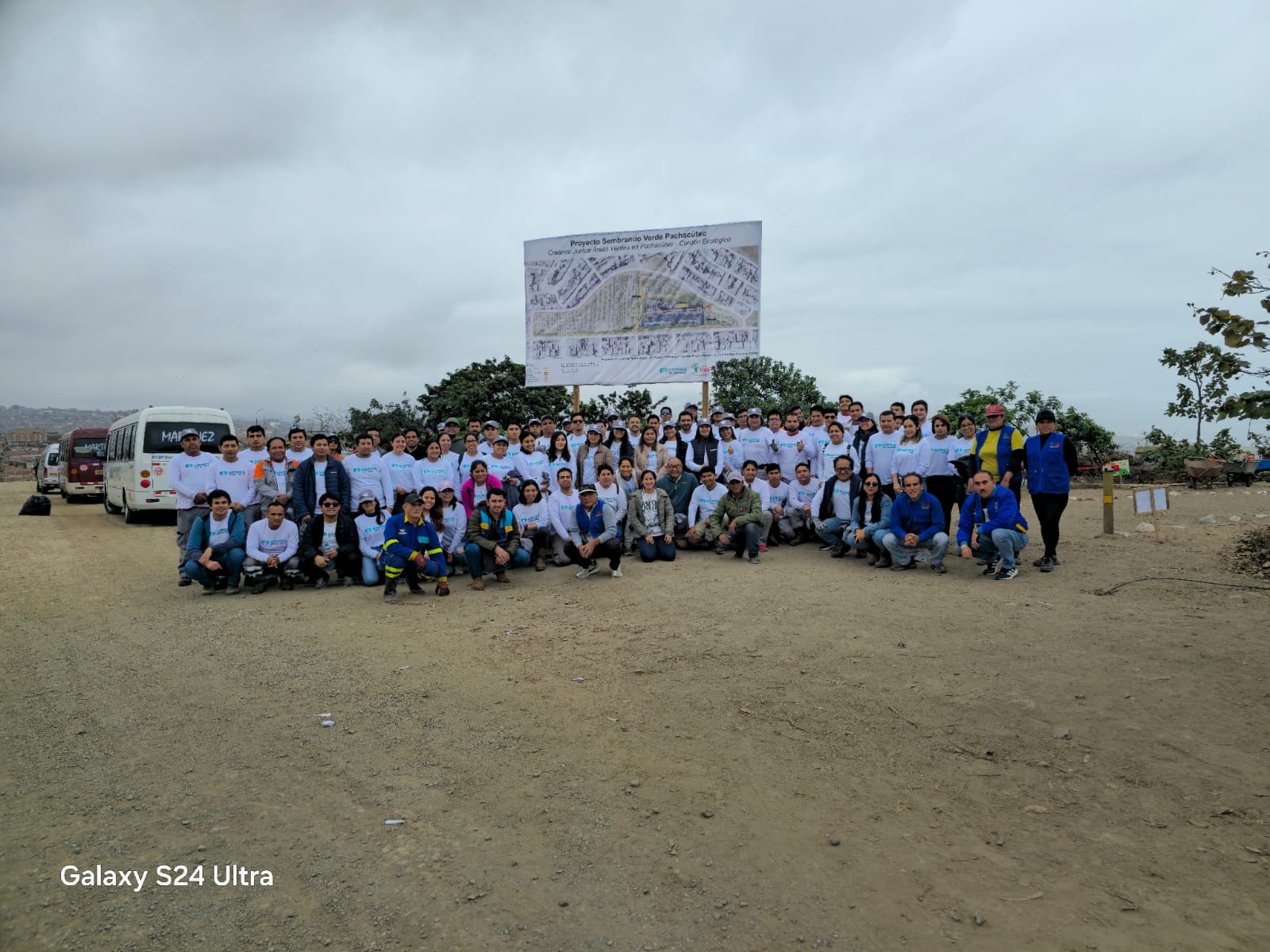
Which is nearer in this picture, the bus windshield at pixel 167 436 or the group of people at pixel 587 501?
the group of people at pixel 587 501

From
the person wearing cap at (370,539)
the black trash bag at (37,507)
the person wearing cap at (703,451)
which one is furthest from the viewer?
the black trash bag at (37,507)

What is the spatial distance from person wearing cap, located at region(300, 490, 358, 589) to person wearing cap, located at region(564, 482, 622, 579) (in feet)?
7.45

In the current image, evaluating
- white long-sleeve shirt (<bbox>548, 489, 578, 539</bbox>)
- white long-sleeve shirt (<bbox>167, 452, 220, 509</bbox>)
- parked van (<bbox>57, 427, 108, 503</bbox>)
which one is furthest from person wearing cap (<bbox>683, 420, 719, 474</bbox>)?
parked van (<bbox>57, 427, 108, 503</bbox>)

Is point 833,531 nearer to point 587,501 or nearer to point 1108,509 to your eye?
point 587,501

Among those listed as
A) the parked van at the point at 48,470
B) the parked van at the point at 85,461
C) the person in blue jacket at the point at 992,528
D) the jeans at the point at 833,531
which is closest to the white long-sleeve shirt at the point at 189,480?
the jeans at the point at 833,531

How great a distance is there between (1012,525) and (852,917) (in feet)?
18.7

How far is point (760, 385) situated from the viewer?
61.1 ft

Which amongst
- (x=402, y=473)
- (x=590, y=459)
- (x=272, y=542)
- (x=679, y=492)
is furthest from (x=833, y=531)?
(x=272, y=542)

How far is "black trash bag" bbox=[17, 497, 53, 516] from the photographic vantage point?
56.0 feet

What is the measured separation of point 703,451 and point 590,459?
153 centimetres

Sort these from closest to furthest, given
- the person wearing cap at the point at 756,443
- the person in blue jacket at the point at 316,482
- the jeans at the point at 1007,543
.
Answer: the jeans at the point at 1007,543 → the person in blue jacket at the point at 316,482 → the person wearing cap at the point at 756,443

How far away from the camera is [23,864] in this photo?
3.02 meters

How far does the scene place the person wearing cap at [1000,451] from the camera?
8.27m

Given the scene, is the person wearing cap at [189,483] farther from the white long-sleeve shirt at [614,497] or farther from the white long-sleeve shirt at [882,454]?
the white long-sleeve shirt at [882,454]
